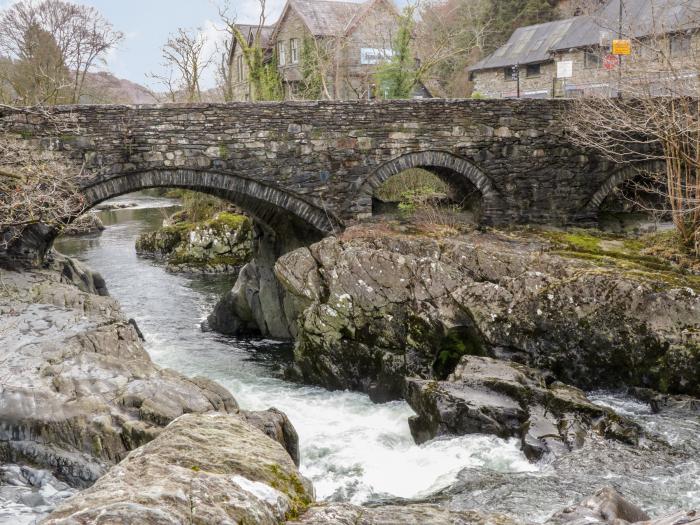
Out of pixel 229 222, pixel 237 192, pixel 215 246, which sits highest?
pixel 237 192

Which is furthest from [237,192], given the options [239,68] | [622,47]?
[239,68]

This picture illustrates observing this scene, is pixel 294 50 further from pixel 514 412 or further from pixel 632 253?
pixel 514 412

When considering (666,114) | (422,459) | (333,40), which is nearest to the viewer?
(422,459)

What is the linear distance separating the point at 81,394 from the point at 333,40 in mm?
28301

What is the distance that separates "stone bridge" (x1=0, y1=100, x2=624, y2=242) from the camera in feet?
47.8

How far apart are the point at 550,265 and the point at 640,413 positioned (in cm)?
324

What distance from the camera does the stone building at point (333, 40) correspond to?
3384 cm

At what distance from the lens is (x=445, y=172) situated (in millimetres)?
18219

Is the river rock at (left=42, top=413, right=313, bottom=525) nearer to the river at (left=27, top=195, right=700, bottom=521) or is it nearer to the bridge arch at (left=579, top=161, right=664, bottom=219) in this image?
the river at (left=27, top=195, right=700, bottom=521)

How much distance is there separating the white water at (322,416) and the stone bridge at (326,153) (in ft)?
12.0

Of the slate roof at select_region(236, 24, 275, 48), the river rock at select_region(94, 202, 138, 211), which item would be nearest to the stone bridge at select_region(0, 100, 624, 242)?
the slate roof at select_region(236, 24, 275, 48)

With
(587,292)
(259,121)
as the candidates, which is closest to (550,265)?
(587,292)

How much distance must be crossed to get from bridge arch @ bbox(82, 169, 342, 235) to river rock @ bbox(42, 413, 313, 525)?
10.2m

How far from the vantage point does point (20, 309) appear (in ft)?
40.3
